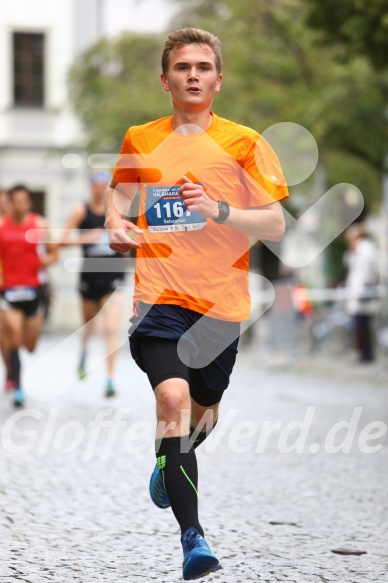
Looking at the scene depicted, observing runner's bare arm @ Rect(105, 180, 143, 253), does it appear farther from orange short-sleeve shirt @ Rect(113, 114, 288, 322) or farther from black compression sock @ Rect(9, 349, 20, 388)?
Result: black compression sock @ Rect(9, 349, 20, 388)

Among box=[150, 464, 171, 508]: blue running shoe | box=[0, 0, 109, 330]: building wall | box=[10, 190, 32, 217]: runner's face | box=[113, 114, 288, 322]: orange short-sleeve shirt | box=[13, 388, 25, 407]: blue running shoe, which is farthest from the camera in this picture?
box=[0, 0, 109, 330]: building wall

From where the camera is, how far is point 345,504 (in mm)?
6789

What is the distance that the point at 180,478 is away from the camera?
4629 millimetres

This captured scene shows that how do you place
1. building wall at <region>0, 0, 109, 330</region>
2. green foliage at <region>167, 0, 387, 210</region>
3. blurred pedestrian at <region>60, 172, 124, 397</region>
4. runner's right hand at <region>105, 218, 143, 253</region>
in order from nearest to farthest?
runner's right hand at <region>105, 218, 143, 253</region>
blurred pedestrian at <region>60, 172, 124, 397</region>
green foliage at <region>167, 0, 387, 210</region>
building wall at <region>0, 0, 109, 330</region>

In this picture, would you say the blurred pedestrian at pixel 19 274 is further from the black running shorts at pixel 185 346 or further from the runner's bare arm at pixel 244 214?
the runner's bare arm at pixel 244 214

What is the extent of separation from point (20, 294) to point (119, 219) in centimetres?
676

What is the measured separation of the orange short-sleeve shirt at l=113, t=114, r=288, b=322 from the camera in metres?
4.96

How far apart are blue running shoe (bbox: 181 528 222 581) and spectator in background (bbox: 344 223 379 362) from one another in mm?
13797

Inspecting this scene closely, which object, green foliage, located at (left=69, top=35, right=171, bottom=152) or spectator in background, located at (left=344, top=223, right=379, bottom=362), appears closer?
spectator in background, located at (left=344, top=223, right=379, bottom=362)

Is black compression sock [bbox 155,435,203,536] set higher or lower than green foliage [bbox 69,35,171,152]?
lower

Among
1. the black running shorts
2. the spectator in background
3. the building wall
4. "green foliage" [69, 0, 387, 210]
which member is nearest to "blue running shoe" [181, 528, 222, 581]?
the black running shorts

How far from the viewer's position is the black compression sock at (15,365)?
11.4m

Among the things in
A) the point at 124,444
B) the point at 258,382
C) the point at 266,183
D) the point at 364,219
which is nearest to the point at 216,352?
the point at 266,183

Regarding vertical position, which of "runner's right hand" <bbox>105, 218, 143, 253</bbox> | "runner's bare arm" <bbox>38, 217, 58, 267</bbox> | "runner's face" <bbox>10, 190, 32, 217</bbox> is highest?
"runner's right hand" <bbox>105, 218, 143, 253</bbox>
